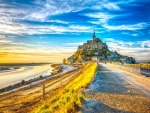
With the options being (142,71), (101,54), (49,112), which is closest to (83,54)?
(101,54)

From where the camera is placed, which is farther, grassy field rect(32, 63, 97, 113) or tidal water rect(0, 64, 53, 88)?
tidal water rect(0, 64, 53, 88)

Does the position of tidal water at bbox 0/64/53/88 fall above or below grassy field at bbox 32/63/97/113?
below

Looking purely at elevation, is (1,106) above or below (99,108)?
below

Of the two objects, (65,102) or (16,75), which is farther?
(16,75)

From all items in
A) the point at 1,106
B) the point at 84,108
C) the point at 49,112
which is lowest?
the point at 1,106

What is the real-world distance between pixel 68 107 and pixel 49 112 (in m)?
2.06

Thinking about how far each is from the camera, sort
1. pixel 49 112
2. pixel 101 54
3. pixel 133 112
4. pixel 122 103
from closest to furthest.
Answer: pixel 133 112 → pixel 122 103 → pixel 49 112 → pixel 101 54

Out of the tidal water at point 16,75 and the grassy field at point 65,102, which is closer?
the grassy field at point 65,102

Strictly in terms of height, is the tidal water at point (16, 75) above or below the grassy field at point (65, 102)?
below

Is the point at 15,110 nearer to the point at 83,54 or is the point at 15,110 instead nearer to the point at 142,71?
the point at 142,71

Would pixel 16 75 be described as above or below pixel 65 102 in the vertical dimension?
below

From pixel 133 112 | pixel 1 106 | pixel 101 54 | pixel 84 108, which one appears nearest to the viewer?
pixel 133 112

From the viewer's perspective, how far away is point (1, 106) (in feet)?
64.3

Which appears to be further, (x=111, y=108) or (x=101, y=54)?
(x=101, y=54)
